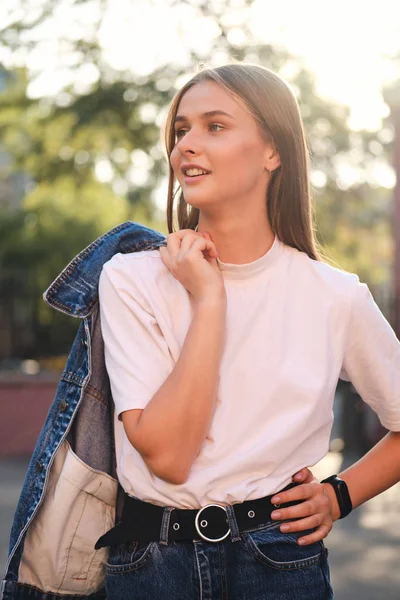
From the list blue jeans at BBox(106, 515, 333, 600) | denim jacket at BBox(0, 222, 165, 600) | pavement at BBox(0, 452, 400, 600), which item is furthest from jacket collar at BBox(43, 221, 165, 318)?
pavement at BBox(0, 452, 400, 600)

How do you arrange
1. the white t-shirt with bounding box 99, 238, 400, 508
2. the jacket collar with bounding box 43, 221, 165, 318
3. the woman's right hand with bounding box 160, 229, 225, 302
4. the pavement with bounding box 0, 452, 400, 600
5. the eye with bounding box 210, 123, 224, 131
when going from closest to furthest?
the white t-shirt with bounding box 99, 238, 400, 508 → the woman's right hand with bounding box 160, 229, 225, 302 → the eye with bounding box 210, 123, 224, 131 → the jacket collar with bounding box 43, 221, 165, 318 → the pavement with bounding box 0, 452, 400, 600

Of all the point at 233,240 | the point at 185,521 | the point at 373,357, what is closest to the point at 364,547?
the point at 373,357

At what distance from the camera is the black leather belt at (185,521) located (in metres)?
2.43

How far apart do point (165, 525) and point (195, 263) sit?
704 mm

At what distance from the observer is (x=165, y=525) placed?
2.44m

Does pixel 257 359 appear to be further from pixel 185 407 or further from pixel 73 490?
pixel 73 490

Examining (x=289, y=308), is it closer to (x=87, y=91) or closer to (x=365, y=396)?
(x=365, y=396)

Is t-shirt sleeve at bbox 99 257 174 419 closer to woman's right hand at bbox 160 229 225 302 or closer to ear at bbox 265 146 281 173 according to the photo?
woman's right hand at bbox 160 229 225 302

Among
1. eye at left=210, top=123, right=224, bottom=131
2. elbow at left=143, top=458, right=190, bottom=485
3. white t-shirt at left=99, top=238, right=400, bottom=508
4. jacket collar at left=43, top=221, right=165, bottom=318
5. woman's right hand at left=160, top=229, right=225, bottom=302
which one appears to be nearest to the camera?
elbow at left=143, top=458, right=190, bottom=485

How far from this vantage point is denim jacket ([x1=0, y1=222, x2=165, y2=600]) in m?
2.70

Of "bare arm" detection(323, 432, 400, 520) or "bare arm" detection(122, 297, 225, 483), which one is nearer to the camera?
"bare arm" detection(122, 297, 225, 483)

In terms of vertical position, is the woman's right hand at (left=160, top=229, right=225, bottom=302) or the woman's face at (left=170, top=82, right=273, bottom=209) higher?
the woman's face at (left=170, top=82, right=273, bottom=209)

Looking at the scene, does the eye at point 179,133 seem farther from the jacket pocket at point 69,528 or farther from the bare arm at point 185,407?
the jacket pocket at point 69,528

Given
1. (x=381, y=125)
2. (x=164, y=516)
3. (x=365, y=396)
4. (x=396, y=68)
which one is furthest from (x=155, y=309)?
(x=381, y=125)
